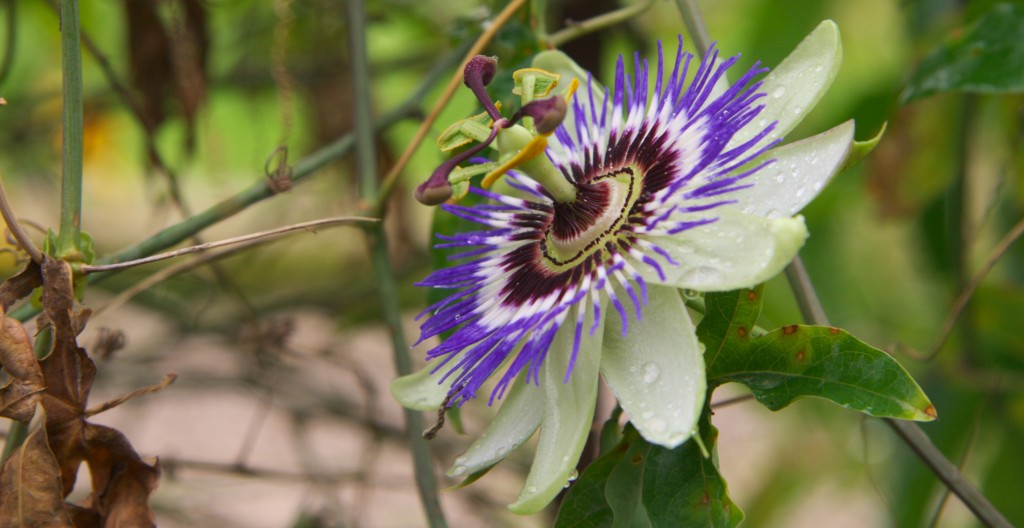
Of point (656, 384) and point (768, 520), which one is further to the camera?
point (768, 520)

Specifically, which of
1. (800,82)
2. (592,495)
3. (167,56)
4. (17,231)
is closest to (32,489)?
(17,231)

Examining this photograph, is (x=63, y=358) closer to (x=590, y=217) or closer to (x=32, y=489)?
(x=32, y=489)

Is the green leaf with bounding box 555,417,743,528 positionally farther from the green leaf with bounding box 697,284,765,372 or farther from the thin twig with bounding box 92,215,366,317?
the thin twig with bounding box 92,215,366,317

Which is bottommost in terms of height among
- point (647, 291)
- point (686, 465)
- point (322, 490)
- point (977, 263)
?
point (977, 263)

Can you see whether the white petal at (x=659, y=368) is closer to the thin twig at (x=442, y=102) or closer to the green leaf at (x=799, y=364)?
the green leaf at (x=799, y=364)

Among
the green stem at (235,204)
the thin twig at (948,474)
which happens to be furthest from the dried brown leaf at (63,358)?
the thin twig at (948,474)

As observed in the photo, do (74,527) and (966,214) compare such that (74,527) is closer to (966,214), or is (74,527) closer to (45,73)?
(966,214)

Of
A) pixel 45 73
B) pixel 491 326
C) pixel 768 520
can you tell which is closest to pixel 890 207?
pixel 768 520
